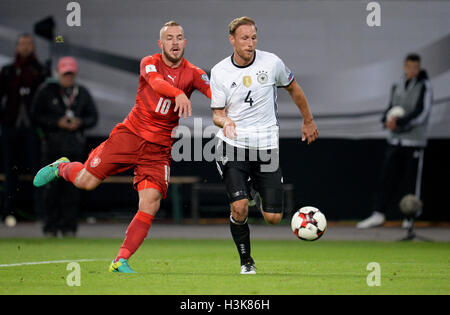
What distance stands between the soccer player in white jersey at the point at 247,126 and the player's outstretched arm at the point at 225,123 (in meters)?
0.02

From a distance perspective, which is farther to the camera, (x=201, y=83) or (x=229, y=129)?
(x=201, y=83)

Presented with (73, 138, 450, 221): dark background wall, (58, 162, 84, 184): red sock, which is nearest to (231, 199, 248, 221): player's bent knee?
(58, 162, 84, 184): red sock

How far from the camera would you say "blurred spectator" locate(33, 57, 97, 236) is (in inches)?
507

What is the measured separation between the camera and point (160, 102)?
8.20 meters

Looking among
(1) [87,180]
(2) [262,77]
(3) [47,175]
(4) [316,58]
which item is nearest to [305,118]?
(2) [262,77]

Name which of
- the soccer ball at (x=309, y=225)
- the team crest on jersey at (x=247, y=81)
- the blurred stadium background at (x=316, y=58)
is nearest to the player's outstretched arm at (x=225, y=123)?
the team crest on jersey at (x=247, y=81)

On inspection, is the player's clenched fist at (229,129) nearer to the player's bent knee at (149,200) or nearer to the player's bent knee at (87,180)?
the player's bent knee at (149,200)

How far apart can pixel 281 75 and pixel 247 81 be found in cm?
39

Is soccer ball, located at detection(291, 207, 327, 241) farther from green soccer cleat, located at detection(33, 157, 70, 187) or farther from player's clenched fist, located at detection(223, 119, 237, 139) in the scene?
green soccer cleat, located at detection(33, 157, 70, 187)

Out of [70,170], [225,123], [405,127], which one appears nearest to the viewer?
[225,123]

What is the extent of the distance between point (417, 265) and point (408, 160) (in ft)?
18.8

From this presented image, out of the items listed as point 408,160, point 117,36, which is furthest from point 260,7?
point 408,160

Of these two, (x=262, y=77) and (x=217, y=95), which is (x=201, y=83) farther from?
(x=262, y=77)

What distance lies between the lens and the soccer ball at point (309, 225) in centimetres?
820
